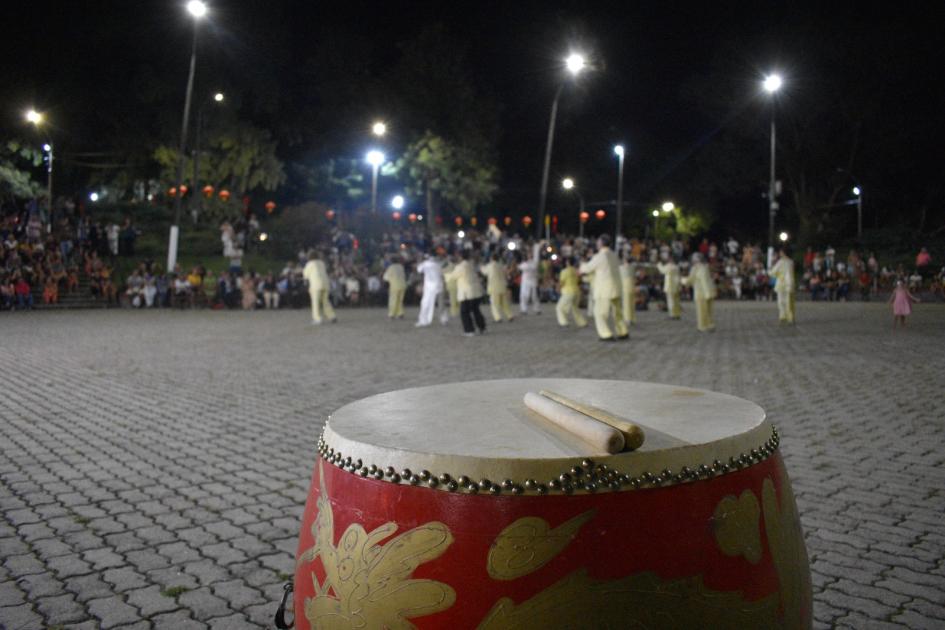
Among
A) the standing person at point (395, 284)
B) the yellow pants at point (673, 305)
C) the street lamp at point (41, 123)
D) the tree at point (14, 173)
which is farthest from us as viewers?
the street lamp at point (41, 123)

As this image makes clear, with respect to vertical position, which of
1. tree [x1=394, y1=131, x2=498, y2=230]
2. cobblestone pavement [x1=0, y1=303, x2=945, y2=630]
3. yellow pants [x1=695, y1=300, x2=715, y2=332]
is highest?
tree [x1=394, y1=131, x2=498, y2=230]

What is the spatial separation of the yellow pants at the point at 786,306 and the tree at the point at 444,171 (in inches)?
1013

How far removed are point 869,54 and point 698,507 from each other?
47.0 metres

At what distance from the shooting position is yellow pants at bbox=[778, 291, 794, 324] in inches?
683

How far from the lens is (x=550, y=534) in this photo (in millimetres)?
1747

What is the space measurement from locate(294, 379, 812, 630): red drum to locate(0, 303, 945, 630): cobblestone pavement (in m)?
1.15

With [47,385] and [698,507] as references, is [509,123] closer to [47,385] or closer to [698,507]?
[47,385]

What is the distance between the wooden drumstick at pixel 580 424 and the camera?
1801mm

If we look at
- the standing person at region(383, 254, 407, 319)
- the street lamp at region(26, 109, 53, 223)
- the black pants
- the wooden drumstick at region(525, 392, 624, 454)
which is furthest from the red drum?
the street lamp at region(26, 109, 53, 223)

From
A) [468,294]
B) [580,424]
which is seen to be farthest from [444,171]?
[580,424]

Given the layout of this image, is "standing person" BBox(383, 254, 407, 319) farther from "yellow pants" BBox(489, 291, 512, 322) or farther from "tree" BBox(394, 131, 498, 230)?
"tree" BBox(394, 131, 498, 230)

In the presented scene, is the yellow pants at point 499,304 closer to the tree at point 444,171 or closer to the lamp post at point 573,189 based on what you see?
the tree at point 444,171

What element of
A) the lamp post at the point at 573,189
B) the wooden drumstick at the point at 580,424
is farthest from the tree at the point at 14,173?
the lamp post at the point at 573,189

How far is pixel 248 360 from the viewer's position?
440 inches
